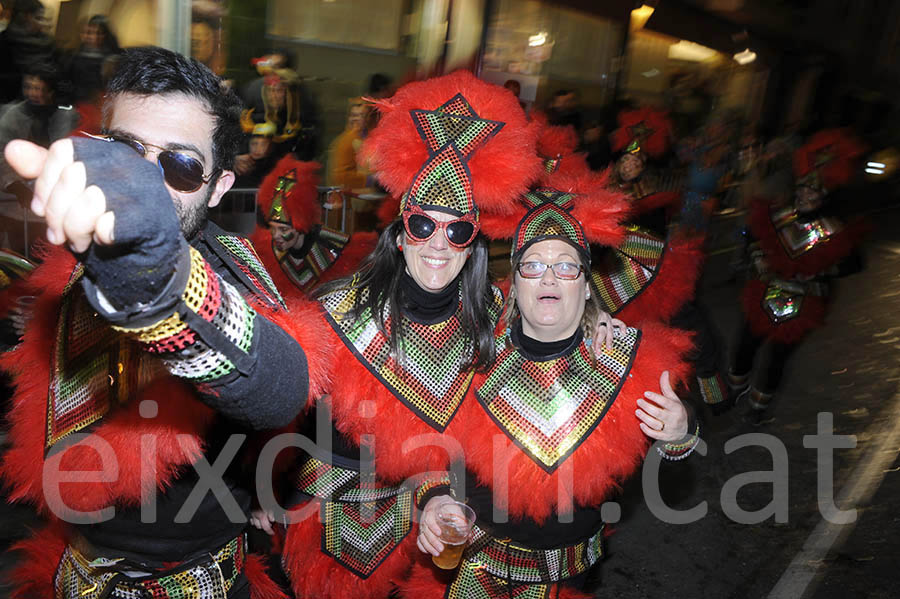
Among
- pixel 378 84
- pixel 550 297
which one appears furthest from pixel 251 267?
pixel 378 84

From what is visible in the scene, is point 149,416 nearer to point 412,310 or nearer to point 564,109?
point 412,310

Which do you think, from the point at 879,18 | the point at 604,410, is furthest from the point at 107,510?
the point at 879,18

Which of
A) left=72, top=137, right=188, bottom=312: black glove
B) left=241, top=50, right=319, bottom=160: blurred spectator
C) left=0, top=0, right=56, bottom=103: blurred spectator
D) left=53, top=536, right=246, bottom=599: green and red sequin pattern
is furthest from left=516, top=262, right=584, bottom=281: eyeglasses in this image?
left=241, top=50, right=319, bottom=160: blurred spectator

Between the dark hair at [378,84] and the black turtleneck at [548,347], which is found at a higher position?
the dark hair at [378,84]

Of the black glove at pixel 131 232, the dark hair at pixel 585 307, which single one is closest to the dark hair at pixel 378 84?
the dark hair at pixel 585 307

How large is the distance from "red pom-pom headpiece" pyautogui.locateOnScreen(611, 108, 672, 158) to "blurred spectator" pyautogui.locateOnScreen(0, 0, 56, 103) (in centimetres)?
422

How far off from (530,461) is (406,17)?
27.8 feet

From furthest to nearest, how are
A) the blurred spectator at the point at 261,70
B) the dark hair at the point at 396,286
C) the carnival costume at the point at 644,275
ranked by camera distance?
the blurred spectator at the point at 261,70 < the carnival costume at the point at 644,275 < the dark hair at the point at 396,286

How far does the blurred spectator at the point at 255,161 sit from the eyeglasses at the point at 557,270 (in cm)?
491

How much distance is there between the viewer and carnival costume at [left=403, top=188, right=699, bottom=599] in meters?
2.34

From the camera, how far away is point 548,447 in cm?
237

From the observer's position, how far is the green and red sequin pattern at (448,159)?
251cm

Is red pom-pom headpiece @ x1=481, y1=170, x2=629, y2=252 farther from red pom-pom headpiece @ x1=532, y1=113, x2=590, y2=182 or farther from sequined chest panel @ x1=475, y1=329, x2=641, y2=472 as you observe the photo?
sequined chest panel @ x1=475, y1=329, x2=641, y2=472

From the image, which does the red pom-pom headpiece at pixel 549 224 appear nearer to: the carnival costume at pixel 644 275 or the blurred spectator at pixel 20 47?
the carnival costume at pixel 644 275
